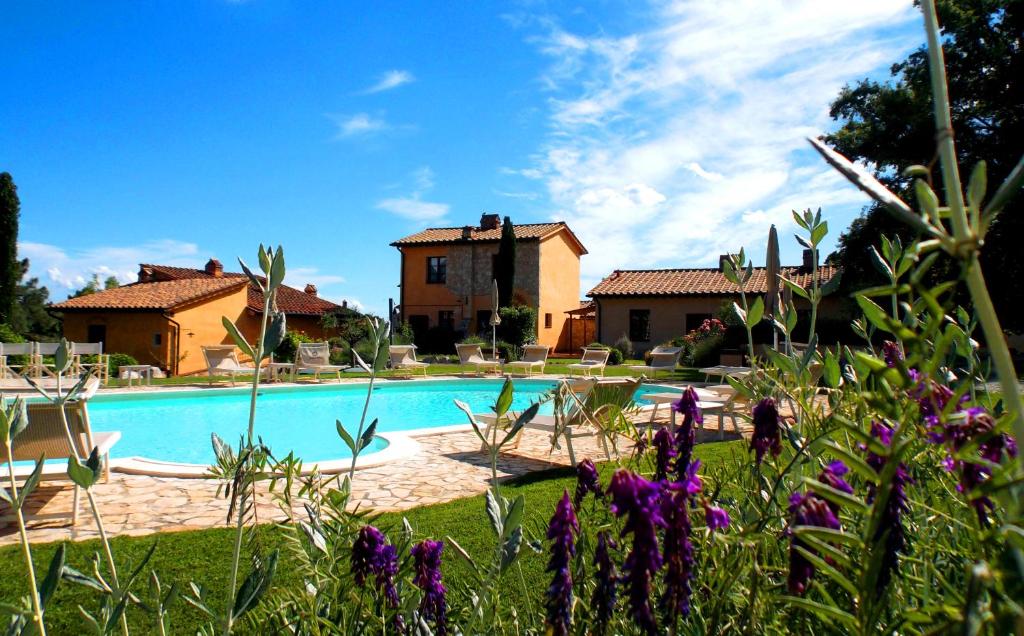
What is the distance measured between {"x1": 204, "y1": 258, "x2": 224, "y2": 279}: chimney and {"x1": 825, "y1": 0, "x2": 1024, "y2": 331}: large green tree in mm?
25623

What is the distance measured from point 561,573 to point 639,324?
86.1 ft

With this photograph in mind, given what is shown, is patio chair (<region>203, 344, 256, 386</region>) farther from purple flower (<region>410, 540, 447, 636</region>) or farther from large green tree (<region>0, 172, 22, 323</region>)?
purple flower (<region>410, 540, 447, 636</region>)

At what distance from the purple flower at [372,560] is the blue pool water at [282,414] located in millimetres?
6372

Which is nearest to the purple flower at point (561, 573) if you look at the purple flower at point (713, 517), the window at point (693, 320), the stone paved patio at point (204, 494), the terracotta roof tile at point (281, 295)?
the purple flower at point (713, 517)

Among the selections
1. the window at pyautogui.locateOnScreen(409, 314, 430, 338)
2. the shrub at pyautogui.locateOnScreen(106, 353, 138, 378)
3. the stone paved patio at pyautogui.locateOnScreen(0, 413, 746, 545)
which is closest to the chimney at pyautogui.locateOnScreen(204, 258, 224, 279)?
the window at pyautogui.locateOnScreen(409, 314, 430, 338)

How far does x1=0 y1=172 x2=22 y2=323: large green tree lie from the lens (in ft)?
66.7

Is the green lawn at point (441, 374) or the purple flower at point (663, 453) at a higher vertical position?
the purple flower at point (663, 453)

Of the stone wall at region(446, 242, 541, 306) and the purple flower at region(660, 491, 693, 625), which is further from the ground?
the stone wall at region(446, 242, 541, 306)

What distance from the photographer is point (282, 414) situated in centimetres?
1155

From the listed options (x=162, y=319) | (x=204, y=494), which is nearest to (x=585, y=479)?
(x=204, y=494)

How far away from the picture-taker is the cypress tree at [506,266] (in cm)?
2661

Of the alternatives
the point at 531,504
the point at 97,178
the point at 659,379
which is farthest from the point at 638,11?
the point at 97,178

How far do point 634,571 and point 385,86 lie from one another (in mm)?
12819

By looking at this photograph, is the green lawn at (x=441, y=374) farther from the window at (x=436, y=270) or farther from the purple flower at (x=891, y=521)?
the purple flower at (x=891, y=521)
